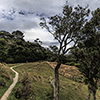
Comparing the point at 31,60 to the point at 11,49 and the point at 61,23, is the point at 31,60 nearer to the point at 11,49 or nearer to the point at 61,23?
the point at 11,49

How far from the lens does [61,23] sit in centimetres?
1314

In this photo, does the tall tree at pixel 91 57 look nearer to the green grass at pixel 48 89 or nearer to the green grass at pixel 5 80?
the green grass at pixel 48 89

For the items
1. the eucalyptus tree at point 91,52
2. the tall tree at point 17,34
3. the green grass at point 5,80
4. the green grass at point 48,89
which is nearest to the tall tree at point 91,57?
the eucalyptus tree at point 91,52

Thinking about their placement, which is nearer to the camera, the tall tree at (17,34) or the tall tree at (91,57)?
the tall tree at (91,57)

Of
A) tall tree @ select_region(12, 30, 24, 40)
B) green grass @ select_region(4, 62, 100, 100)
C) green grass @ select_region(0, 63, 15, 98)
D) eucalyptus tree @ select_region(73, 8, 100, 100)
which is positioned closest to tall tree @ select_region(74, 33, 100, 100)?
eucalyptus tree @ select_region(73, 8, 100, 100)

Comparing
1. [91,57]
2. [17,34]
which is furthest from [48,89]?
[17,34]

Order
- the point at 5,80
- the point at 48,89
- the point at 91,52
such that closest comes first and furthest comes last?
the point at 5,80 → the point at 91,52 → the point at 48,89

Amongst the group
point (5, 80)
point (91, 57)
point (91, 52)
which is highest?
point (91, 52)

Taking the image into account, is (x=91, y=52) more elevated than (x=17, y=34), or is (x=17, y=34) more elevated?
(x=17, y=34)

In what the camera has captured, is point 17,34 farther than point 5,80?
Yes

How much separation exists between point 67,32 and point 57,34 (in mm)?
1633

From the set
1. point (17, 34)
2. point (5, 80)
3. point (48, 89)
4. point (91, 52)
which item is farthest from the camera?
point (17, 34)

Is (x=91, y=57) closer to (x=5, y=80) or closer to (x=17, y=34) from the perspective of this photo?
(x=5, y=80)

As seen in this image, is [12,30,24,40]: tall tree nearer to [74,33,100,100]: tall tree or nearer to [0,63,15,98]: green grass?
[0,63,15,98]: green grass
